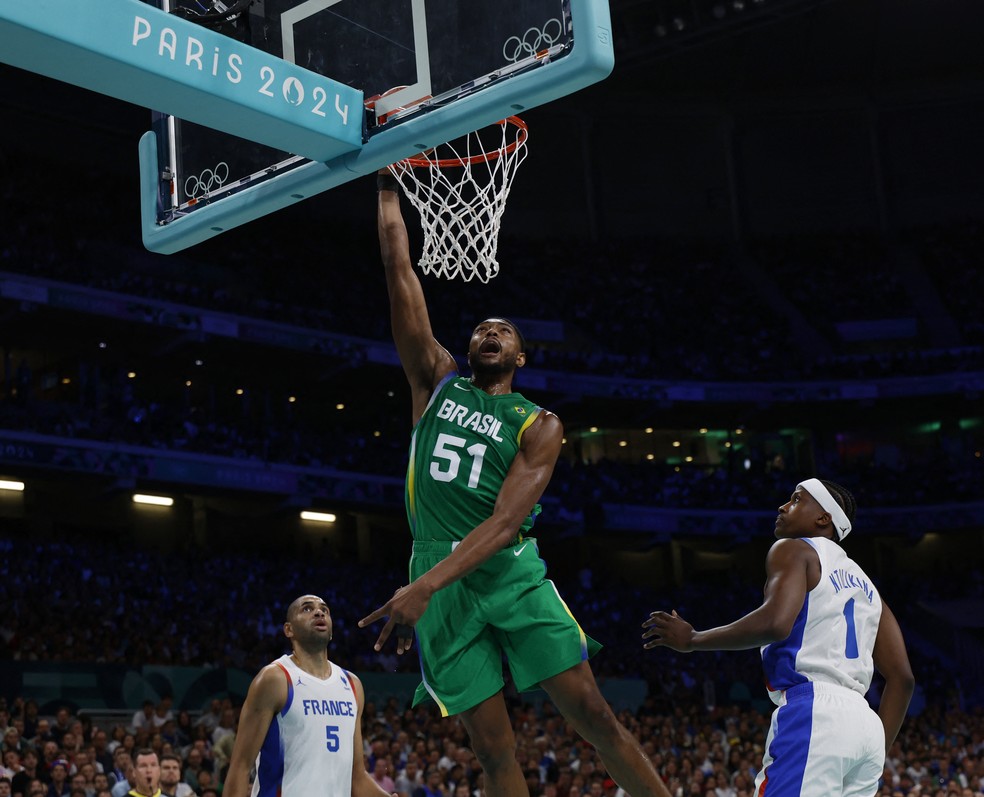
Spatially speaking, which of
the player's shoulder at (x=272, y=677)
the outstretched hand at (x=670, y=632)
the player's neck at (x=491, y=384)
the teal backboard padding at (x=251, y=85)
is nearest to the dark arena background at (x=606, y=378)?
the player's shoulder at (x=272, y=677)

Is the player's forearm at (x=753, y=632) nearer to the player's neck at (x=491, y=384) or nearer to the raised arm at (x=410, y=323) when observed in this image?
the player's neck at (x=491, y=384)

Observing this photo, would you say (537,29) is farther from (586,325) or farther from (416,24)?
(586,325)

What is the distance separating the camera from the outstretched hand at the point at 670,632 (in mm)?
4113

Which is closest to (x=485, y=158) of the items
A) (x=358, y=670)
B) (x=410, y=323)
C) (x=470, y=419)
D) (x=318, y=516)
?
(x=410, y=323)

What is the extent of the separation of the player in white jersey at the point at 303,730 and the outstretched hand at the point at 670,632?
187cm

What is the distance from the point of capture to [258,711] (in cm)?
534

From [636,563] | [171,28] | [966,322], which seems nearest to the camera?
[171,28]

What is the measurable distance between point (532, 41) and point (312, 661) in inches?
123

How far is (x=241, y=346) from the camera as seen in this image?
24797 mm

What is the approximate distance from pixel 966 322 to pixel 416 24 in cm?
2906

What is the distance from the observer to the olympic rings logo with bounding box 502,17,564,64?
377 centimetres

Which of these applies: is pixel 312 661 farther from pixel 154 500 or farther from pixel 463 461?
pixel 154 500

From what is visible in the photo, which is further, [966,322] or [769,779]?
[966,322]

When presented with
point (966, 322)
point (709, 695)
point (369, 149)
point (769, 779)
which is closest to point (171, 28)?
point (369, 149)
